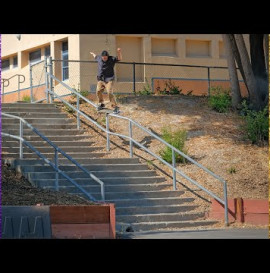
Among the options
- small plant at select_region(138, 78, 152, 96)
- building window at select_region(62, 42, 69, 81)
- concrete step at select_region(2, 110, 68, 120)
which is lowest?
concrete step at select_region(2, 110, 68, 120)

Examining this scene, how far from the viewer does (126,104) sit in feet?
80.3

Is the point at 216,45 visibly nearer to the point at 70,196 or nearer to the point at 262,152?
the point at 262,152

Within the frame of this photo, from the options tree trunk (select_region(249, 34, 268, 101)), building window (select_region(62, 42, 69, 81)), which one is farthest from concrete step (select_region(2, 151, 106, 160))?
→ building window (select_region(62, 42, 69, 81))

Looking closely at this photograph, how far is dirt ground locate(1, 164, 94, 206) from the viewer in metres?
15.6

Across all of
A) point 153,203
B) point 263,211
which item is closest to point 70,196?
point 153,203

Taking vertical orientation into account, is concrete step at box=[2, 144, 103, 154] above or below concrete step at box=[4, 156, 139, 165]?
above

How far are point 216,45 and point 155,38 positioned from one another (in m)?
2.71

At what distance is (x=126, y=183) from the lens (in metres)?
19.2

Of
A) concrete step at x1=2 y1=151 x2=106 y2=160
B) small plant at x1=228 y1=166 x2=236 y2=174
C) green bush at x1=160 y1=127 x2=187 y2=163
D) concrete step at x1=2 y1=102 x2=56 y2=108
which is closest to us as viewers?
concrete step at x1=2 y1=151 x2=106 y2=160

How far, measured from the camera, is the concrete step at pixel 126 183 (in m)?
18.2

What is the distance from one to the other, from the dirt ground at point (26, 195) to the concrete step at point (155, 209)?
1.05 m

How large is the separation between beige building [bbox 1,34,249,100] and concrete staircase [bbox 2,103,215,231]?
6555 mm

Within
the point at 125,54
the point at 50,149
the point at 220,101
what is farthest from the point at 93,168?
the point at 125,54

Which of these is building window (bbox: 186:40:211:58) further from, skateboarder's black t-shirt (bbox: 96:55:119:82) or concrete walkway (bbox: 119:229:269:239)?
concrete walkway (bbox: 119:229:269:239)
